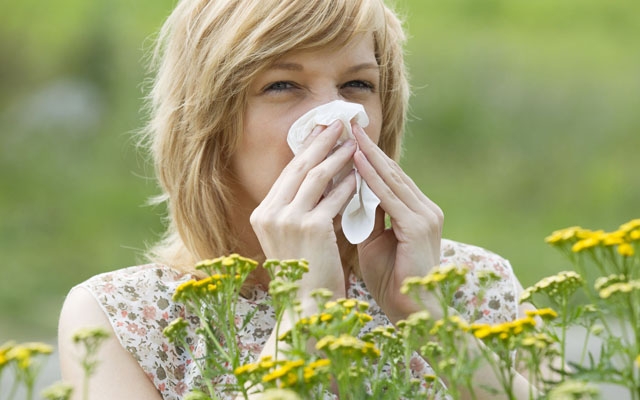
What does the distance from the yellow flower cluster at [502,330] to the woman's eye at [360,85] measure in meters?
1.34

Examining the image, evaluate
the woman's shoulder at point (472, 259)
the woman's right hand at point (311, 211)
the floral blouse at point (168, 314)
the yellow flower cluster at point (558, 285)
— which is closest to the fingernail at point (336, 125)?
the woman's right hand at point (311, 211)

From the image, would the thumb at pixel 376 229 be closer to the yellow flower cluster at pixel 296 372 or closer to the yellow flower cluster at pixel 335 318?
the yellow flower cluster at pixel 335 318

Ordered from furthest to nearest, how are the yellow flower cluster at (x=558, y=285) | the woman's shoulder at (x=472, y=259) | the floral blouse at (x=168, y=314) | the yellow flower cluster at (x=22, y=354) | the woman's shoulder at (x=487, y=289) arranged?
1. the woman's shoulder at (x=472, y=259)
2. the woman's shoulder at (x=487, y=289)
3. the floral blouse at (x=168, y=314)
4. the yellow flower cluster at (x=558, y=285)
5. the yellow flower cluster at (x=22, y=354)

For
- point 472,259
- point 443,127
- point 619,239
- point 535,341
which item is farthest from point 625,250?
point 443,127

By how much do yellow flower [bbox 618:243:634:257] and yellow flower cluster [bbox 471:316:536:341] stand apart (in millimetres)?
126

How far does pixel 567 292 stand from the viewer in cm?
125

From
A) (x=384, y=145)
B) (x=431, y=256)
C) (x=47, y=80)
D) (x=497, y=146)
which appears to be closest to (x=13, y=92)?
(x=47, y=80)

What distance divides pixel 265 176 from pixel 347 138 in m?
0.24

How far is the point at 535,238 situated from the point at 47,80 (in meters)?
4.60

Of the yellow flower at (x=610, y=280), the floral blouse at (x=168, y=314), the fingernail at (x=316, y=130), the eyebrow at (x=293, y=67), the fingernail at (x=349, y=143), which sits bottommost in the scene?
the yellow flower at (x=610, y=280)

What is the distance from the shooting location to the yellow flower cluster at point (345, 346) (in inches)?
41.3

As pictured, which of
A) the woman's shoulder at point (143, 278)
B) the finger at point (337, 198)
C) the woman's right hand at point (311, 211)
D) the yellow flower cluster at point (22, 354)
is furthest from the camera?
the woman's shoulder at point (143, 278)

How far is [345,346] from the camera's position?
1053 mm

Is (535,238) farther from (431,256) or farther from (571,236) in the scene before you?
(571,236)
